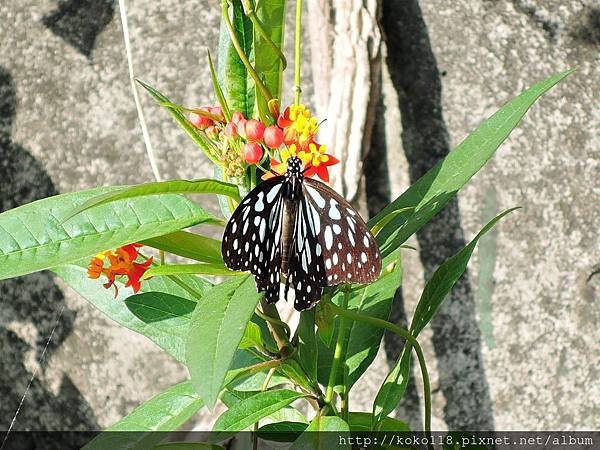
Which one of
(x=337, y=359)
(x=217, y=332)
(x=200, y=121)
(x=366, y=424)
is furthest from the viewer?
(x=366, y=424)

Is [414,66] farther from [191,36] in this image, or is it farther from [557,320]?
[557,320]

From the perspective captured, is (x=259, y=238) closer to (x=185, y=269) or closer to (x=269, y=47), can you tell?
(x=185, y=269)

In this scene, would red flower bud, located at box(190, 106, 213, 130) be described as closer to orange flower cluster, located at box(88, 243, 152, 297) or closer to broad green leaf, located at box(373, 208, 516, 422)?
orange flower cluster, located at box(88, 243, 152, 297)

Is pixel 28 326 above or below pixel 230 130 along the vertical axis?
below

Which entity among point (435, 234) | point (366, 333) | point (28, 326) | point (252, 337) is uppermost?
point (252, 337)

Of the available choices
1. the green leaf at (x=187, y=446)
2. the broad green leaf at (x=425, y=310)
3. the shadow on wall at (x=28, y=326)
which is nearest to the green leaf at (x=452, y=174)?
the broad green leaf at (x=425, y=310)

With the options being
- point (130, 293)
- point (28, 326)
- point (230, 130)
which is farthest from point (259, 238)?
point (28, 326)

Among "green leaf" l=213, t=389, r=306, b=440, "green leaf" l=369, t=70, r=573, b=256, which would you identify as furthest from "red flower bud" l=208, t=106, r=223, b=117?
"green leaf" l=213, t=389, r=306, b=440

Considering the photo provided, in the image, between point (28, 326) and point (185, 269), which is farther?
point (28, 326)
